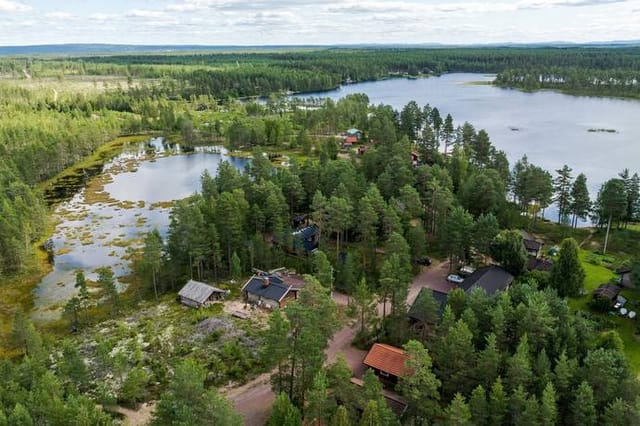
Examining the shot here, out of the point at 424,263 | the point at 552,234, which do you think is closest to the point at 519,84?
the point at 552,234

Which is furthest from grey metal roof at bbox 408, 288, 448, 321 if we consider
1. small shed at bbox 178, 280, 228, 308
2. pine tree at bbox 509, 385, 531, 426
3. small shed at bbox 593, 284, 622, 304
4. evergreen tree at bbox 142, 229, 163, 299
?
evergreen tree at bbox 142, 229, 163, 299

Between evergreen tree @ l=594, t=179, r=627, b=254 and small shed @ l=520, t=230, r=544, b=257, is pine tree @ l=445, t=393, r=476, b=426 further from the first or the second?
evergreen tree @ l=594, t=179, r=627, b=254

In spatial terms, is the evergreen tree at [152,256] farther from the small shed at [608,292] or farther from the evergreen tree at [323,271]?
the small shed at [608,292]

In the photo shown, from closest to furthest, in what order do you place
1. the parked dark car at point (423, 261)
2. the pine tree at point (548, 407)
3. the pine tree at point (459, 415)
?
the pine tree at point (548, 407) → the pine tree at point (459, 415) → the parked dark car at point (423, 261)

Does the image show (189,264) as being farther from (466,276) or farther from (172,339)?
(466,276)

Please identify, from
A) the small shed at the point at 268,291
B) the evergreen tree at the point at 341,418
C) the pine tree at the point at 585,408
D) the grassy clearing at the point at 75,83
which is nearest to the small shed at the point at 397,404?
the evergreen tree at the point at 341,418

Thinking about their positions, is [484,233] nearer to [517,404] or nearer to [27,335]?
[517,404]
